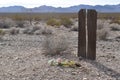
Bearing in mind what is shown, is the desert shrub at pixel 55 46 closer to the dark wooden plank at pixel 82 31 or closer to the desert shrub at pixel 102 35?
the dark wooden plank at pixel 82 31

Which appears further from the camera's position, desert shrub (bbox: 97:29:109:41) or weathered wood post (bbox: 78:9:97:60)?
desert shrub (bbox: 97:29:109:41)

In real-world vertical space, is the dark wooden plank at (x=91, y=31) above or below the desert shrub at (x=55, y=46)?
above

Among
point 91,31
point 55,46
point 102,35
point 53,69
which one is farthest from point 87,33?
point 102,35

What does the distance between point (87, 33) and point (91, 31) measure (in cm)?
19

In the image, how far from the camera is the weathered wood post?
13.4 meters

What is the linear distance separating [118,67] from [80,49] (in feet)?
6.69

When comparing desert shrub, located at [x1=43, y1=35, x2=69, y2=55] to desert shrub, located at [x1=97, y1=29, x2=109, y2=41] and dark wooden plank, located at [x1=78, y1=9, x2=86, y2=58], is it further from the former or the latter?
desert shrub, located at [x1=97, y1=29, x2=109, y2=41]

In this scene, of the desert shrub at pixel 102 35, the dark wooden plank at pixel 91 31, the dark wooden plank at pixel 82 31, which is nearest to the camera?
the dark wooden plank at pixel 91 31

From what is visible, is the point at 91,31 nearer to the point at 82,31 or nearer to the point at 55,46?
the point at 82,31

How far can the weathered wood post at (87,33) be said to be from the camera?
13.4 metres

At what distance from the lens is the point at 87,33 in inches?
533

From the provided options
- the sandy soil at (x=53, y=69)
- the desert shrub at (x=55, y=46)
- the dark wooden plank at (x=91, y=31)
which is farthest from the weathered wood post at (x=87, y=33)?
the desert shrub at (x=55, y=46)

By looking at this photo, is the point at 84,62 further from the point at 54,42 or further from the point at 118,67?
the point at 54,42

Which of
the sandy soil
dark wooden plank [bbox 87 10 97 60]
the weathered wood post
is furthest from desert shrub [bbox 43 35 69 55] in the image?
dark wooden plank [bbox 87 10 97 60]
